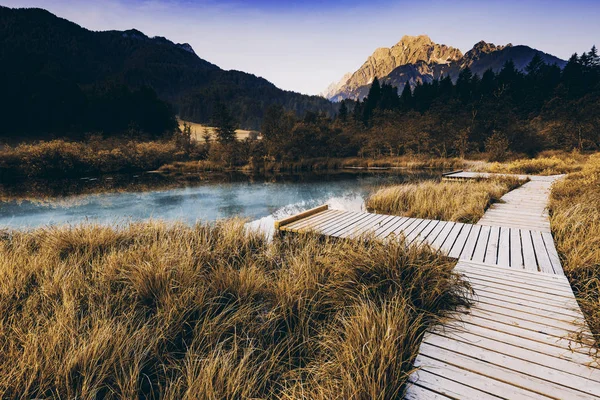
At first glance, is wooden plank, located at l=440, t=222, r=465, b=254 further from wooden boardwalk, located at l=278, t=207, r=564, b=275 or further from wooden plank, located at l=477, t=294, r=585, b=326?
wooden plank, located at l=477, t=294, r=585, b=326

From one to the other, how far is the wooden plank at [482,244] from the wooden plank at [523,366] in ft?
6.24

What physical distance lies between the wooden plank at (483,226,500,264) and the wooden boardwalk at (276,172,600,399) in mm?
14

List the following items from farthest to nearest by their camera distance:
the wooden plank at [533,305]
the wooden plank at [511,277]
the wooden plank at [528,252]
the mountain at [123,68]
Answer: the mountain at [123,68]
the wooden plank at [528,252]
the wooden plank at [511,277]
the wooden plank at [533,305]

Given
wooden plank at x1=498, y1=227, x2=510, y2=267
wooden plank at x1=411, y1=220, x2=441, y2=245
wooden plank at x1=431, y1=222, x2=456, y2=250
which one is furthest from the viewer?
wooden plank at x1=411, y1=220, x2=441, y2=245

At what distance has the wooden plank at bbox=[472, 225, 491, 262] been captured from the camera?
11.6 feet

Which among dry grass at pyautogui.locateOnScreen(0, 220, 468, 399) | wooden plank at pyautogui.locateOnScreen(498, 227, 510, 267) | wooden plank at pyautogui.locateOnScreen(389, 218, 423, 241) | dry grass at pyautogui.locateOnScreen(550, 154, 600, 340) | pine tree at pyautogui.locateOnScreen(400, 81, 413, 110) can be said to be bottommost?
dry grass at pyautogui.locateOnScreen(0, 220, 468, 399)

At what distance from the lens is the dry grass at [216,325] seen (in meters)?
1.65

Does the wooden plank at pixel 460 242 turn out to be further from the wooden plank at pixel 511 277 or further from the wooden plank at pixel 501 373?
the wooden plank at pixel 501 373

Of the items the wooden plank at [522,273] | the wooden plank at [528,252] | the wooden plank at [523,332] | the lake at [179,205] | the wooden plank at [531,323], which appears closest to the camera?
the wooden plank at [523,332]

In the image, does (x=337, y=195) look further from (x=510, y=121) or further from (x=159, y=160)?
(x=510, y=121)

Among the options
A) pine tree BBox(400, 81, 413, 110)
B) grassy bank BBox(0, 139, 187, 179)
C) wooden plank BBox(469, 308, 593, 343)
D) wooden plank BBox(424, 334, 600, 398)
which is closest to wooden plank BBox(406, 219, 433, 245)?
wooden plank BBox(469, 308, 593, 343)

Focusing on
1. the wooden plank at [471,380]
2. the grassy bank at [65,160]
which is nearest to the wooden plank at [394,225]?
the wooden plank at [471,380]

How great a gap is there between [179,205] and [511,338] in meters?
10.3

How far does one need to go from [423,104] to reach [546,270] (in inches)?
1818
